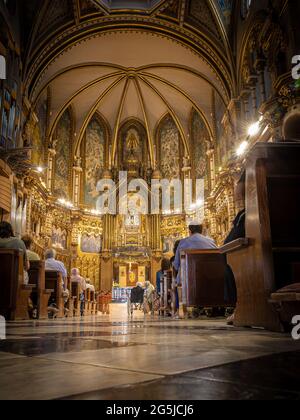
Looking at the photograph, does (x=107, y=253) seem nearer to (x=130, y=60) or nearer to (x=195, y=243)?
(x=130, y=60)

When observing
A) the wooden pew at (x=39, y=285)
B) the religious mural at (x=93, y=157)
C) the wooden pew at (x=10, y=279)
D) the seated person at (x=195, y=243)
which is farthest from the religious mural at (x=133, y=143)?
the wooden pew at (x=10, y=279)

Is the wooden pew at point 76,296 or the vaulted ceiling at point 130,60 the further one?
the vaulted ceiling at point 130,60

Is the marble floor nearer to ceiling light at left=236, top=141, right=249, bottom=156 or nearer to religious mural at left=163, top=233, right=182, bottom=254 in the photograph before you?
ceiling light at left=236, top=141, right=249, bottom=156

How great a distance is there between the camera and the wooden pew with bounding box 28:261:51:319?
607 centimetres

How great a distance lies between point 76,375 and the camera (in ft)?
2.98

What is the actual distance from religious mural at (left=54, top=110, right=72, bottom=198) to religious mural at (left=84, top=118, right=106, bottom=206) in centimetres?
115

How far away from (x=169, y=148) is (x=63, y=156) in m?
5.90

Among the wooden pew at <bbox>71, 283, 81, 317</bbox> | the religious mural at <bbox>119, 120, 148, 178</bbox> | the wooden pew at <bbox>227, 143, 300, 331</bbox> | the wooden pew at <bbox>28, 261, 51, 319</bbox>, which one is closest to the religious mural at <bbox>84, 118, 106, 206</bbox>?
the religious mural at <bbox>119, 120, 148, 178</bbox>

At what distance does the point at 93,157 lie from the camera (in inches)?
819

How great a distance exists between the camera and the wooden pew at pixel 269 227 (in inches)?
102

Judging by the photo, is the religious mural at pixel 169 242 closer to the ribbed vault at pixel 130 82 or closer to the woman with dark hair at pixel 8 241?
the ribbed vault at pixel 130 82

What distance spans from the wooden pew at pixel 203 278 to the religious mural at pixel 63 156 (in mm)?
13994
